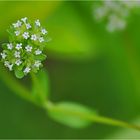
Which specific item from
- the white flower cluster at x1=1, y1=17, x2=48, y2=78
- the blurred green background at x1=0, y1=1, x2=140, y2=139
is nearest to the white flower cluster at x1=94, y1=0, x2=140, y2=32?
the blurred green background at x1=0, y1=1, x2=140, y2=139

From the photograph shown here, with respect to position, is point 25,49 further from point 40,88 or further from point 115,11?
point 115,11

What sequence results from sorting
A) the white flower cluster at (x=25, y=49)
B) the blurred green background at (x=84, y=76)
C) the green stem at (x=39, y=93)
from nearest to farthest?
the white flower cluster at (x=25, y=49)
the green stem at (x=39, y=93)
the blurred green background at (x=84, y=76)

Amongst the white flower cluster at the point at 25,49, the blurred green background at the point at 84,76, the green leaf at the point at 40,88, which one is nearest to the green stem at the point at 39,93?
the green leaf at the point at 40,88

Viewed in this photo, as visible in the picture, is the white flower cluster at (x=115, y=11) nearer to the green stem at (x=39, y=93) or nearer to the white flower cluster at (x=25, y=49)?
the green stem at (x=39, y=93)

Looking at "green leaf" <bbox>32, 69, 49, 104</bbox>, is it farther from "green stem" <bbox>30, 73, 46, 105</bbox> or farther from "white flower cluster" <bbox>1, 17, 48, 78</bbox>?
"white flower cluster" <bbox>1, 17, 48, 78</bbox>

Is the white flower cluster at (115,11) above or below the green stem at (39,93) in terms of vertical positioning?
above

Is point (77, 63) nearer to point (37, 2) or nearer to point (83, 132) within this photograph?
point (83, 132)
